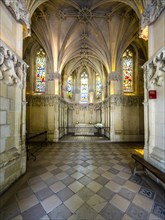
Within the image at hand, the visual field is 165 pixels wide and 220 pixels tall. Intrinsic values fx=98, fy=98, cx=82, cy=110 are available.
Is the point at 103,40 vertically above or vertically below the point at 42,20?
below

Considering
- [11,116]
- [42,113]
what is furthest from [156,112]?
[42,113]

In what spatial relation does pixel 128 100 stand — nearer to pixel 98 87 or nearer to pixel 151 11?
pixel 98 87

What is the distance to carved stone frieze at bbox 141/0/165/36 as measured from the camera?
3.06 metres

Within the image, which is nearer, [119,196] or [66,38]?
[119,196]

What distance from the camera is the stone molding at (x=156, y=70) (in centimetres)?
289

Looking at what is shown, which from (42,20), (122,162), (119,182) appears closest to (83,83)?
(42,20)

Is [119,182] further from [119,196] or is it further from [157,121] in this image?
[157,121]

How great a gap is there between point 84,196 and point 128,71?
11.0 meters

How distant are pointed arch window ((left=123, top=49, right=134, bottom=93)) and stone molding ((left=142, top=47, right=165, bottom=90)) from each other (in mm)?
6760

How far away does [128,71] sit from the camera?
10289mm

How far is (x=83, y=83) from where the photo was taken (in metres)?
15.8

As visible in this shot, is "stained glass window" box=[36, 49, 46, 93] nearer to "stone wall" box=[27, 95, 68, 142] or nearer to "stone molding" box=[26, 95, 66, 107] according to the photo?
"stone molding" box=[26, 95, 66, 107]

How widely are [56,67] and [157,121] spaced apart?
9.34m

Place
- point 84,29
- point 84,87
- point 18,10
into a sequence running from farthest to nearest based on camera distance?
point 84,87 < point 84,29 < point 18,10
